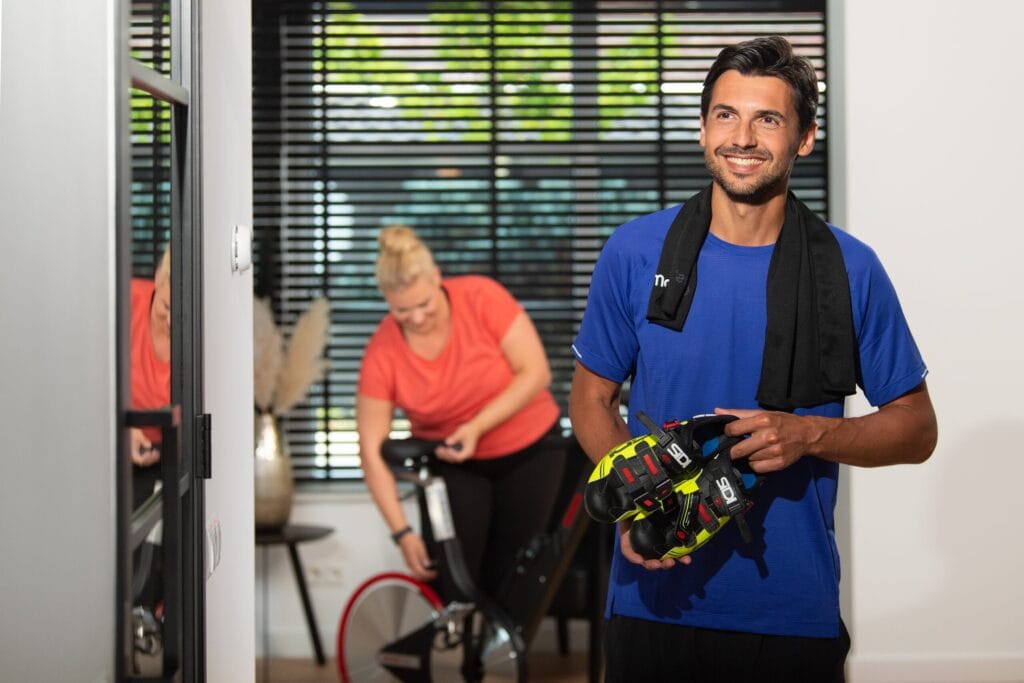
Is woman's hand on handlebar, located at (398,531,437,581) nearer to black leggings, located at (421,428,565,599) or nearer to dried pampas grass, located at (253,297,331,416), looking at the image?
black leggings, located at (421,428,565,599)

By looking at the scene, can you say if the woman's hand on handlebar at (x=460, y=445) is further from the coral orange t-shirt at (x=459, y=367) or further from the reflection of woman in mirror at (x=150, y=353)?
the reflection of woman in mirror at (x=150, y=353)

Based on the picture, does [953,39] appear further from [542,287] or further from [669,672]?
[669,672]

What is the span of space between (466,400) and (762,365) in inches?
77.5

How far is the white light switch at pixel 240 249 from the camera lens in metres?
2.39

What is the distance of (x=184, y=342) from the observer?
2045mm

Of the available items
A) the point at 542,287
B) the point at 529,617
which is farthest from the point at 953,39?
the point at 529,617

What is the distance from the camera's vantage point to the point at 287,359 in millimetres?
4184

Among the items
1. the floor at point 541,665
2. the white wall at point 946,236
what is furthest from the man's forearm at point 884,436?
the floor at point 541,665

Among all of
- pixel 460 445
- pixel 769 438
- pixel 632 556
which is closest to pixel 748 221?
pixel 769 438

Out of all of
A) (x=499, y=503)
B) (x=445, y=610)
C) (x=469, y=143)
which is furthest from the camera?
(x=469, y=143)

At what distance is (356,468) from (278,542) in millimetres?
597

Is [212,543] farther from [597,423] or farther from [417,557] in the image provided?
[417,557]

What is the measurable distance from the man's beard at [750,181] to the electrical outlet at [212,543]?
1035 millimetres

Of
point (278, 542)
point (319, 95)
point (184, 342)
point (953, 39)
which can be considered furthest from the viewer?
point (319, 95)
